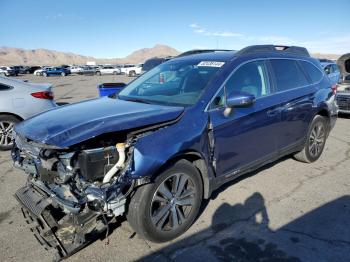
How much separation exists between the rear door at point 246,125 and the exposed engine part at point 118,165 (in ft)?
3.62

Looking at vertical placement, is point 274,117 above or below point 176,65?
below

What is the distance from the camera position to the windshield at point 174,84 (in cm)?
389

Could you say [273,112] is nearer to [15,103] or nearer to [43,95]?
[43,95]

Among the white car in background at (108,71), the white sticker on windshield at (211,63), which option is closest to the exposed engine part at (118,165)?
the white sticker on windshield at (211,63)

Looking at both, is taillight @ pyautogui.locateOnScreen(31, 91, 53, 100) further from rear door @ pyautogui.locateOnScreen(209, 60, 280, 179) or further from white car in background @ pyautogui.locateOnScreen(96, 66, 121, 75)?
white car in background @ pyautogui.locateOnScreen(96, 66, 121, 75)

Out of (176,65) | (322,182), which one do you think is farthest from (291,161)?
(176,65)

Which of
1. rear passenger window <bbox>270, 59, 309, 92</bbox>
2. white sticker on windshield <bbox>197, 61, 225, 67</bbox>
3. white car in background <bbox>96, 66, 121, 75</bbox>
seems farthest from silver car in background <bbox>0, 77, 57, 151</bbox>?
white car in background <bbox>96, 66, 121, 75</bbox>

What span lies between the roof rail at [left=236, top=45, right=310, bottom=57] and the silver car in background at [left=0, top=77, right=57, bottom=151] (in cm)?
453

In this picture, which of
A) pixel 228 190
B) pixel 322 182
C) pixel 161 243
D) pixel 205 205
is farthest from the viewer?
pixel 322 182

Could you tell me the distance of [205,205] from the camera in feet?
14.0

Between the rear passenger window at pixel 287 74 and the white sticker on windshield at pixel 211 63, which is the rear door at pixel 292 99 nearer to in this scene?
the rear passenger window at pixel 287 74

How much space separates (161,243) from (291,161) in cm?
339

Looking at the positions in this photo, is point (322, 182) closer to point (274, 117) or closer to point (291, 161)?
point (291, 161)

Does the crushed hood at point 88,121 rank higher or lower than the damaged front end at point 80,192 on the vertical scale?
higher
